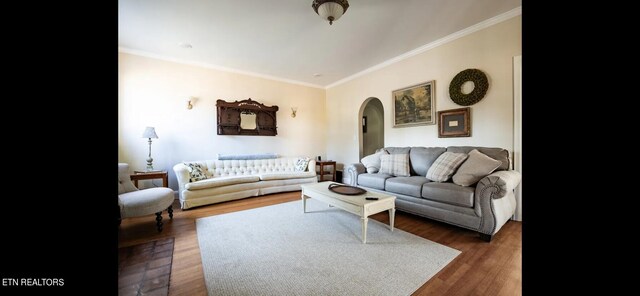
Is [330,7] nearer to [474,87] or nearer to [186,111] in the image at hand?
[474,87]

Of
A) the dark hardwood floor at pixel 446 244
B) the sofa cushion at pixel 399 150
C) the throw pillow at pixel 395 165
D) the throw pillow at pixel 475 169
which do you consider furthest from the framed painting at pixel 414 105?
the dark hardwood floor at pixel 446 244

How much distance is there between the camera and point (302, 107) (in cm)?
529

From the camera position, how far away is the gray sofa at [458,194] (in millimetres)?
2025

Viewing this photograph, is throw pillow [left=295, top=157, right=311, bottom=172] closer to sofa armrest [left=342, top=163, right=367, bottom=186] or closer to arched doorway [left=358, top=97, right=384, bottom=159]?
sofa armrest [left=342, top=163, right=367, bottom=186]

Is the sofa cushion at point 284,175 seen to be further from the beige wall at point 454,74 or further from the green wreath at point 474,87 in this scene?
the green wreath at point 474,87

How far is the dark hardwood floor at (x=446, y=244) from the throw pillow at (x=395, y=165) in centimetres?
58

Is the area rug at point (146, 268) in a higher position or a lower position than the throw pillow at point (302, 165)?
lower

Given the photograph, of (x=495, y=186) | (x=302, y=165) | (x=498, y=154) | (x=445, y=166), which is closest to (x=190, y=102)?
(x=302, y=165)

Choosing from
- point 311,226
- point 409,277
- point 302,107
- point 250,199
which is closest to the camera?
point 409,277

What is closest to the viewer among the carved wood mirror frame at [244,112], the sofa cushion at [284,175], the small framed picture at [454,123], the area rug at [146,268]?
the area rug at [146,268]
